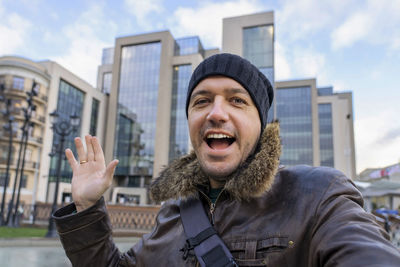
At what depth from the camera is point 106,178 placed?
1.71 metres

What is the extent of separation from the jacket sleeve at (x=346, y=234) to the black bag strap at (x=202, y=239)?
0.35 meters

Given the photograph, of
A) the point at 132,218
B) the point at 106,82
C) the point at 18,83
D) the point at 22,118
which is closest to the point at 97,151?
the point at 132,218

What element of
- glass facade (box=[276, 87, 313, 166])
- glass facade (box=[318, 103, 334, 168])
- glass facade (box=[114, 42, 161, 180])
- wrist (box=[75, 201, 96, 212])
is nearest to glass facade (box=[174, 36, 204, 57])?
glass facade (box=[114, 42, 161, 180])

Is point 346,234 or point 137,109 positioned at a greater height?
point 137,109

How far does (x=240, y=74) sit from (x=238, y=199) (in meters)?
0.65

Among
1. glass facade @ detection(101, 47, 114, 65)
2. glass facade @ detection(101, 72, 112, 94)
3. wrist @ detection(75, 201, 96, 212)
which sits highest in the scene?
glass facade @ detection(101, 47, 114, 65)

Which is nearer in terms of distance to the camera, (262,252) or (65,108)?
(262,252)

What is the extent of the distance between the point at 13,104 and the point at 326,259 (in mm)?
42430

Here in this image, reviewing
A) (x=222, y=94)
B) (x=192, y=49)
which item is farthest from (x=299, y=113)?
(x=222, y=94)

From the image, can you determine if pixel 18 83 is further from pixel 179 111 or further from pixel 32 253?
pixel 32 253

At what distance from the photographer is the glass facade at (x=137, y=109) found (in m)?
47.2

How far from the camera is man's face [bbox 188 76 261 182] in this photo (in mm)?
1483

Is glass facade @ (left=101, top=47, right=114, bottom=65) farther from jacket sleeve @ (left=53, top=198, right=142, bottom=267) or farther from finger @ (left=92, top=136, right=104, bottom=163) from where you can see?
jacket sleeve @ (left=53, top=198, right=142, bottom=267)

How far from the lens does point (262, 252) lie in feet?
3.89
